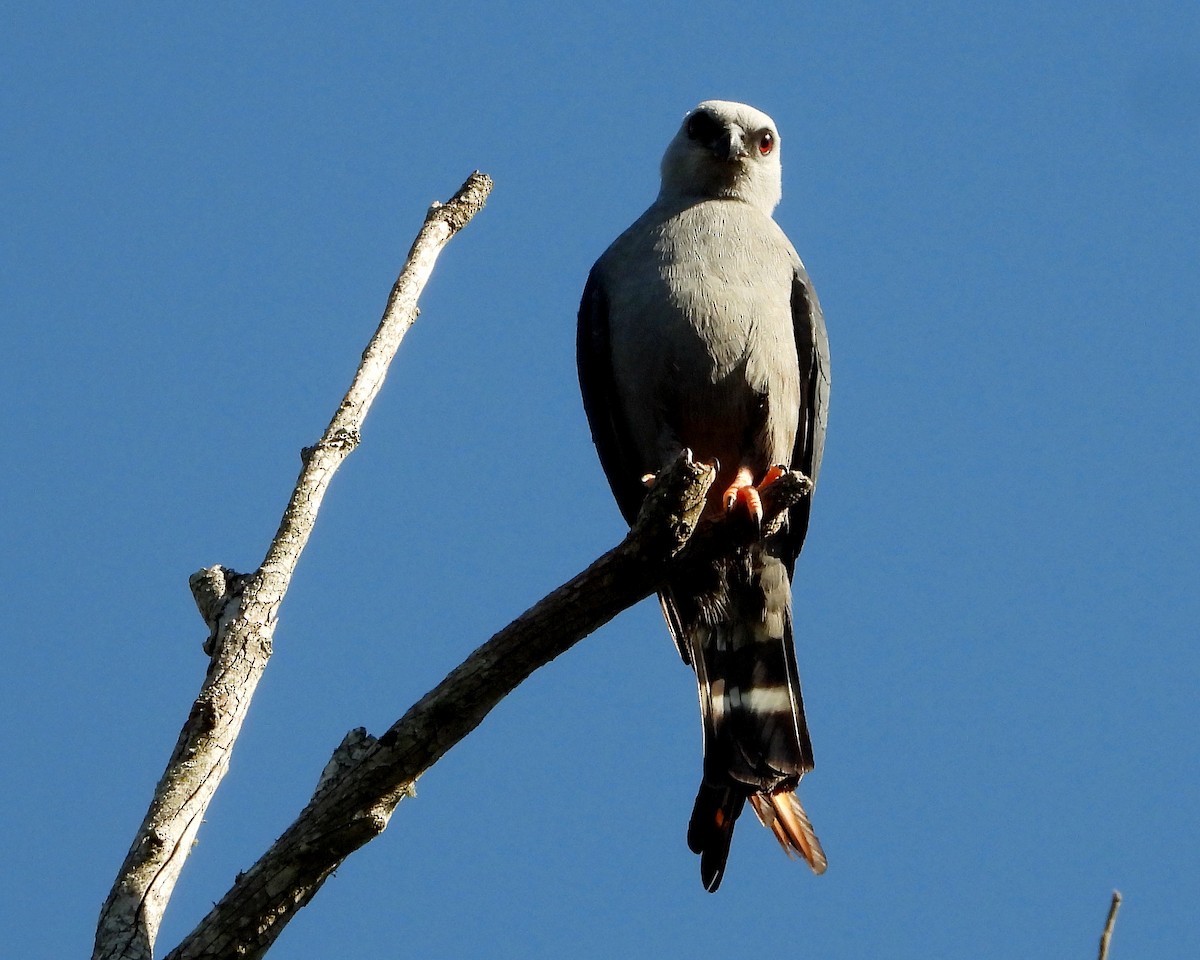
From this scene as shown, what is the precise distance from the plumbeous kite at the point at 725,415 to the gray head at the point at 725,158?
0.21m

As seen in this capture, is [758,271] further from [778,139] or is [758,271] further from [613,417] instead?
[778,139]

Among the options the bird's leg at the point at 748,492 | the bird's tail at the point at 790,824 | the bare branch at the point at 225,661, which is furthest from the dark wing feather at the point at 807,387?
the bare branch at the point at 225,661

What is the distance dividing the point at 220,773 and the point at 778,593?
108 inches

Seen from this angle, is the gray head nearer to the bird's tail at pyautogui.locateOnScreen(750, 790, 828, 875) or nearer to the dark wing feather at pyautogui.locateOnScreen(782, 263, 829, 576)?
the dark wing feather at pyautogui.locateOnScreen(782, 263, 829, 576)

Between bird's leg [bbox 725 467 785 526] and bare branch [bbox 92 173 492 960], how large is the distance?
4.39ft

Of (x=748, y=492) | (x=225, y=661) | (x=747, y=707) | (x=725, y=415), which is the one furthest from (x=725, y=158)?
(x=225, y=661)

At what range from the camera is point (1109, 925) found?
259 centimetres

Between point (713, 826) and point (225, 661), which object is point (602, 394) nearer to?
point (713, 826)

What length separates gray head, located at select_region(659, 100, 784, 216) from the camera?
6.34 meters

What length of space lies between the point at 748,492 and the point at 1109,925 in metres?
2.43

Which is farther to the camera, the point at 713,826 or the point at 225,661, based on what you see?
the point at 713,826

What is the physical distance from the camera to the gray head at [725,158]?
634 centimetres

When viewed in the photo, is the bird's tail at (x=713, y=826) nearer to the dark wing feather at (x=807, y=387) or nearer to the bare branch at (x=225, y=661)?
the dark wing feather at (x=807, y=387)

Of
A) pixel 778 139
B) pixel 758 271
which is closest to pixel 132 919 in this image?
pixel 758 271
